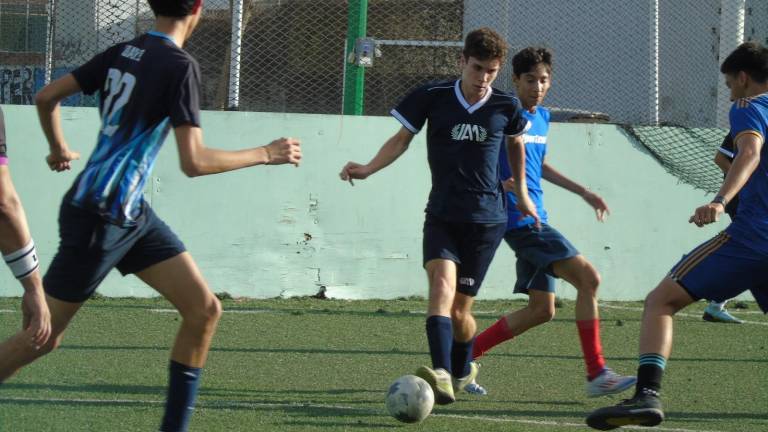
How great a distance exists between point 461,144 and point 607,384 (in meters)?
1.56

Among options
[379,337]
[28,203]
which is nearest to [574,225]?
[379,337]

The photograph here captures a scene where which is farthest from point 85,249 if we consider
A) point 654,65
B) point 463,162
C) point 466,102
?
point 654,65

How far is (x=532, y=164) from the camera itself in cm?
690

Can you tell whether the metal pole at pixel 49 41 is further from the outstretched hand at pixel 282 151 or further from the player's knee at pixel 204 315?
the outstretched hand at pixel 282 151

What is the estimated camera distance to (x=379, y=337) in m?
8.53

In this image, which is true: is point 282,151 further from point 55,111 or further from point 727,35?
point 727,35

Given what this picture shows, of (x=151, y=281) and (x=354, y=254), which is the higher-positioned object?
(x=151, y=281)

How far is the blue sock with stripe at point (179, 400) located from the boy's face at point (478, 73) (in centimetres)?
232

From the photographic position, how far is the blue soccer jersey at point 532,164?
22.1 feet

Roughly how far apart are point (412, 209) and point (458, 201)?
4.88 m

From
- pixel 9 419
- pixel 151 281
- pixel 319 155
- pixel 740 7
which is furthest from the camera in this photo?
pixel 740 7

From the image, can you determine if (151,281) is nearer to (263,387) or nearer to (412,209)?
(263,387)

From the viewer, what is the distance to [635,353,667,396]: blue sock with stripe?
512 cm

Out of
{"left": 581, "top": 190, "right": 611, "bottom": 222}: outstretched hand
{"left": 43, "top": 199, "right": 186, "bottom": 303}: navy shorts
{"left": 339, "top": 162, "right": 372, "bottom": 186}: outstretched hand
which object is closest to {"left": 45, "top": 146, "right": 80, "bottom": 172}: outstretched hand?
{"left": 43, "top": 199, "right": 186, "bottom": 303}: navy shorts
